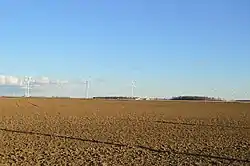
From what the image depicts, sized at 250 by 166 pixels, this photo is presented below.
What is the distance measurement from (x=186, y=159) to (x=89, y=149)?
4.65 meters

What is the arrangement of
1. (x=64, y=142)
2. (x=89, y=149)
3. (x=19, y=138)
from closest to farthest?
(x=89, y=149), (x=64, y=142), (x=19, y=138)

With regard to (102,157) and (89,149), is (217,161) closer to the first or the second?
(102,157)

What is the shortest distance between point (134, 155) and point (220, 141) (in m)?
6.96

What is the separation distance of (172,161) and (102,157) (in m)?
2.73

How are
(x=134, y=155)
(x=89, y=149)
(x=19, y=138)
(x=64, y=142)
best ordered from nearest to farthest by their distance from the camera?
1. (x=134, y=155)
2. (x=89, y=149)
3. (x=64, y=142)
4. (x=19, y=138)

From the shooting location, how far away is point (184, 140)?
948 inches

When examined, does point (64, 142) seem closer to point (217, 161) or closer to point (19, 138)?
point (19, 138)

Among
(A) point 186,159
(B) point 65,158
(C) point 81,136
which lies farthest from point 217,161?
(C) point 81,136

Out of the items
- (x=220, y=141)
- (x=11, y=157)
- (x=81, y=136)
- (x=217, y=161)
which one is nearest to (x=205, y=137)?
(x=220, y=141)

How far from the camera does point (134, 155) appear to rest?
18.5m

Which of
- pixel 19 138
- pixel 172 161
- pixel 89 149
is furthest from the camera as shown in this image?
pixel 19 138

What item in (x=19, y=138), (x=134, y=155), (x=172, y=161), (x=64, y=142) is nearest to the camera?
(x=172, y=161)

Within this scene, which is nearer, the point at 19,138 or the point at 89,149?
the point at 89,149

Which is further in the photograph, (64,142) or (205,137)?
(205,137)
